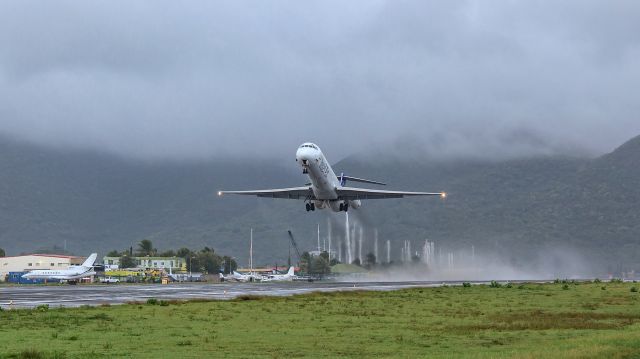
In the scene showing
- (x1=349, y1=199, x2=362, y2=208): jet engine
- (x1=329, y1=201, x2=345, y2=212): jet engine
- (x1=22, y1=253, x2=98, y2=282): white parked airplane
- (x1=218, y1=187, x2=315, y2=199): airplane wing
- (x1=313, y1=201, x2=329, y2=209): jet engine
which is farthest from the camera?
(x1=22, y1=253, x2=98, y2=282): white parked airplane

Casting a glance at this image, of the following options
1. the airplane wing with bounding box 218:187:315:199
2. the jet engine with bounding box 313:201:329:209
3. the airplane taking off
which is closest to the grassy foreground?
the airplane taking off

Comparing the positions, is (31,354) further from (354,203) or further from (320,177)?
(354,203)

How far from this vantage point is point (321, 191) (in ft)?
357

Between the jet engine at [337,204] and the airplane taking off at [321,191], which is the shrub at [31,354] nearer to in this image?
the airplane taking off at [321,191]

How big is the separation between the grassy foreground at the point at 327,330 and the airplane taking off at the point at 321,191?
29.8 m

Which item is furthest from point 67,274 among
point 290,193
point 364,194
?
point 364,194

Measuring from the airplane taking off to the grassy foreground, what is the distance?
2978 cm

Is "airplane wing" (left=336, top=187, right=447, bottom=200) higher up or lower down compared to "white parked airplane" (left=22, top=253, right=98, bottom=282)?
higher up

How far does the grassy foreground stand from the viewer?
115ft

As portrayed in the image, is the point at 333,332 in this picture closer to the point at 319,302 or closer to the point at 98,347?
the point at 98,347

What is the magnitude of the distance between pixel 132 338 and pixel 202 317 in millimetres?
13090

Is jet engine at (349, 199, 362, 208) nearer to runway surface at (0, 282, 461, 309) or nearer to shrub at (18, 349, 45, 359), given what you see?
runway surface at (0, 282, 461, 309)

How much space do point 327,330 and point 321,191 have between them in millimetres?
64209

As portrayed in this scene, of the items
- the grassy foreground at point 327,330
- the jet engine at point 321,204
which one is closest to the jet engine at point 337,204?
the jet engine at point 321,204
